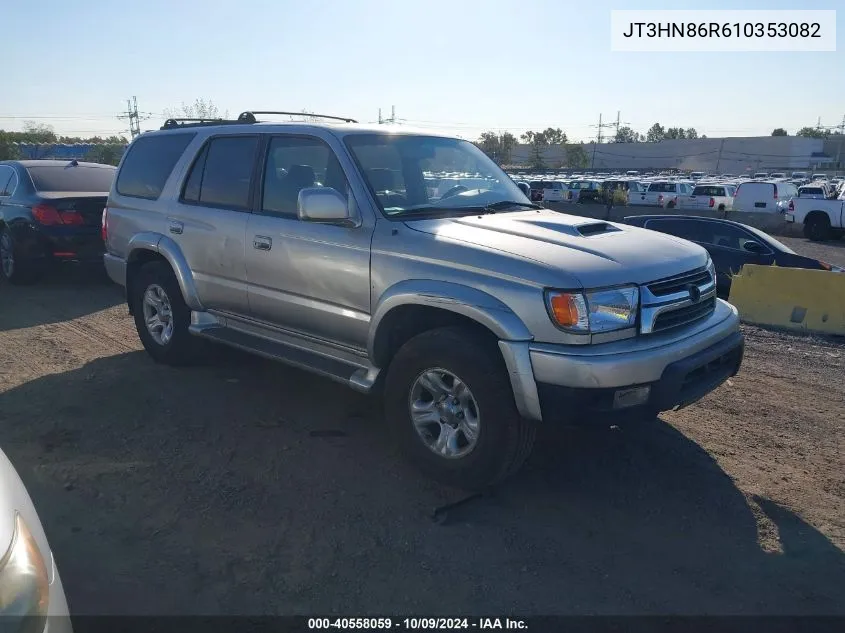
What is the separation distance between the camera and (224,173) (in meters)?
5.27

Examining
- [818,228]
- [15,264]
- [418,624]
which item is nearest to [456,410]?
[418,624]

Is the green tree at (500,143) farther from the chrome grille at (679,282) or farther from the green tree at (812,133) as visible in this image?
the chrome grille at (679,282)

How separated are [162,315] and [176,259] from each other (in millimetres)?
681

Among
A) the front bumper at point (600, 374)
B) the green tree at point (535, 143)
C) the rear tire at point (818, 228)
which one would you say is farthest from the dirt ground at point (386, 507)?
the green tree at point (535, 143)

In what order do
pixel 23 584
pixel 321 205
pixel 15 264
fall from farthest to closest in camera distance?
pixel 15 264, pixel 321 205, pixel 23 584

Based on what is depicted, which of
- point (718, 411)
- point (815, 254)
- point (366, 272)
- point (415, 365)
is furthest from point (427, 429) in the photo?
point (815, 254)

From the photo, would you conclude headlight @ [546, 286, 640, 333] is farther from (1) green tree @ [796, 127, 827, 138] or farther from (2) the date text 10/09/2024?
(1) green tree @ [796, 127, 827, 138]

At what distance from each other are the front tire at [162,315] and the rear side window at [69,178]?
3904mm

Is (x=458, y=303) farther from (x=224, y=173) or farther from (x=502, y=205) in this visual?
(x=224, y=173)

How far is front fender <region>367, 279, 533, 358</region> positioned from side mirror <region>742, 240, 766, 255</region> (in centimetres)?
786

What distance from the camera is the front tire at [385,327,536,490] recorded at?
3.57 meters

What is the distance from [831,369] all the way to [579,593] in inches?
181

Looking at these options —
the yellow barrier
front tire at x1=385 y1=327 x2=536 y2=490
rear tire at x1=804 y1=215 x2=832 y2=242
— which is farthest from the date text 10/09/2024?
rear tire at x1=804 y1=215 x2=832 y2=242

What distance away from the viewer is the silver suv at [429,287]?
345cm
